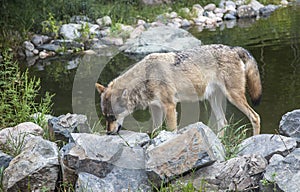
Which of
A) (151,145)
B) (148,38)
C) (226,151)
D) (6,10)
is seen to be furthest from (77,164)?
(6,10)

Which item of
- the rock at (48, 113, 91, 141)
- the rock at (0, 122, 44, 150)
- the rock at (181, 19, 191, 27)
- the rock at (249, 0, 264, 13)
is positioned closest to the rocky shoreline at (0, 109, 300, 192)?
the rock at (0, 122, 44, 150)

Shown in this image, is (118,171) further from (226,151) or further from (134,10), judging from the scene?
(134,10)

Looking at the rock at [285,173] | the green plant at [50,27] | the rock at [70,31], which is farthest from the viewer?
the green plant at [50,27]

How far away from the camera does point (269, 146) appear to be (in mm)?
4328

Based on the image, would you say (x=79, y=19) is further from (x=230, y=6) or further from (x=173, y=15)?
(x=230, y=6)

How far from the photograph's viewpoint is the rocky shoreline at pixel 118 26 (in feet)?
50.1

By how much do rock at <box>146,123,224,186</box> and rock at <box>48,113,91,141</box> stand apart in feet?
4.19

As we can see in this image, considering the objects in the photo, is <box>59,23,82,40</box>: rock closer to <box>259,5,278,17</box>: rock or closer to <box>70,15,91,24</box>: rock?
<box>70,15,91,24</box>: rock

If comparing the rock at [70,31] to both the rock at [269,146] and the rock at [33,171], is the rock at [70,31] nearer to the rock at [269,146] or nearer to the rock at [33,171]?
the rock at [33,171]

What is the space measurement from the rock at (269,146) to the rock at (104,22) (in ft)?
45.6

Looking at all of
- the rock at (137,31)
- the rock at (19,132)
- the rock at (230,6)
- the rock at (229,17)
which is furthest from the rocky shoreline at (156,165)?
the rock at (230,6)

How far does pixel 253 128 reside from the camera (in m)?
6.53

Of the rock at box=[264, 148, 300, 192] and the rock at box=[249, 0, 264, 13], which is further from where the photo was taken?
the rock at box=[249, 0, 264, 13]

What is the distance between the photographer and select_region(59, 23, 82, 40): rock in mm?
15805
